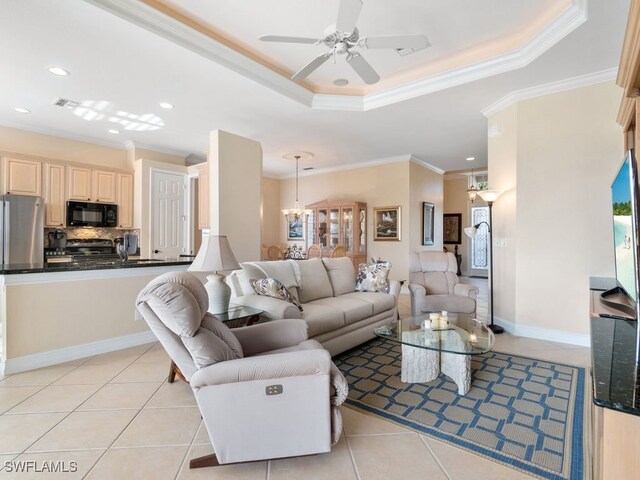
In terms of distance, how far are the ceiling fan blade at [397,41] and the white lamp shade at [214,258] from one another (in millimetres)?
1954

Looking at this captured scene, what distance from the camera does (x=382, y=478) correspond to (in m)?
1.60

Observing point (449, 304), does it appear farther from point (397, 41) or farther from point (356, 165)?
point (356, 165)

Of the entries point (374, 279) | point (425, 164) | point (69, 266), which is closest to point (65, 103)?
point (69, 266)

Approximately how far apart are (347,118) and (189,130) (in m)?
2.56

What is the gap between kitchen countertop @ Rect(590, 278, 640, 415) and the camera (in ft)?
2.61

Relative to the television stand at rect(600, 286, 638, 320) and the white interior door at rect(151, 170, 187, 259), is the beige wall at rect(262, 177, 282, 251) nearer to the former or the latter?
the white interior door at rect(151, 170, 187, 259)

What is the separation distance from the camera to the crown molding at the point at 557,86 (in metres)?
3.35

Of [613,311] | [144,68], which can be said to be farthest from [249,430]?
[144,68]

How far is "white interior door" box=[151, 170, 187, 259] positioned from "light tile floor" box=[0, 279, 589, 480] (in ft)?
11.5

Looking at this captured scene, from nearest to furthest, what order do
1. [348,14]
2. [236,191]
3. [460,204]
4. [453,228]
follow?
1. [348,14]
2. [236,191]
3. [460,204]
4. [453,228]

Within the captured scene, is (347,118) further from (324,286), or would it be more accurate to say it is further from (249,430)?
(249,430)

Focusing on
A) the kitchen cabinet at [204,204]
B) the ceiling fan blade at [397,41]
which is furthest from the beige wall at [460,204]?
the ceiling fan blade at [397,41]

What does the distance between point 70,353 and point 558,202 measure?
539 centimetres

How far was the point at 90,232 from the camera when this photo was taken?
5727 mm
